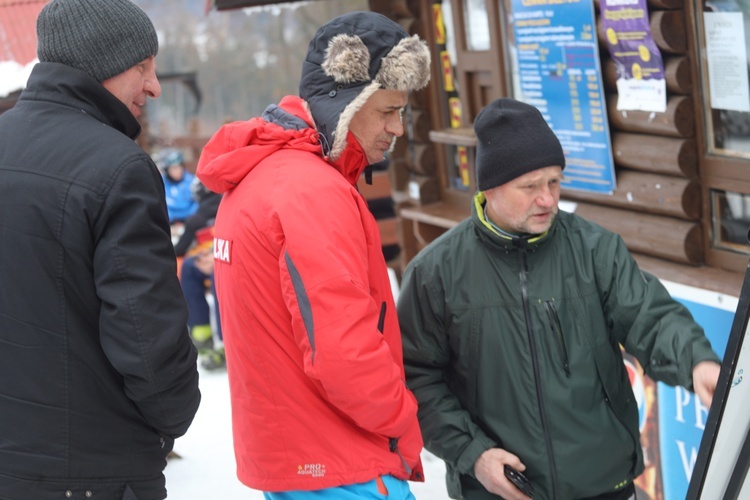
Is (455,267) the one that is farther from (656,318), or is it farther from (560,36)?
(560,36)

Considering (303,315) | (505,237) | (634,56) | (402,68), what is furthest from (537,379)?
(634,56)

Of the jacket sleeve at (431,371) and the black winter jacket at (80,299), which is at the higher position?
the black winter jacket at (80,299)

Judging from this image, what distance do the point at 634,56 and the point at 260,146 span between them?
2.51 m

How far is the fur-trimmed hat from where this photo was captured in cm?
257

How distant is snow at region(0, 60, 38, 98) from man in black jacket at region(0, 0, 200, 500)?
4.62 meters

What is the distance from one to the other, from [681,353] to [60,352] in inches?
63.2

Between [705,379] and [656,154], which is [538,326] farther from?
[656,154]

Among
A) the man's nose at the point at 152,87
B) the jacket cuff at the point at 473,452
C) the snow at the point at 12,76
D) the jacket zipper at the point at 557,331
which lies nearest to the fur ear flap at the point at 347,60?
the man's nose at the point at 152,87

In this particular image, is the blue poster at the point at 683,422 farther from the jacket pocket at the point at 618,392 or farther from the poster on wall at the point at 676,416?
the jacket pocket at the point at 618,392

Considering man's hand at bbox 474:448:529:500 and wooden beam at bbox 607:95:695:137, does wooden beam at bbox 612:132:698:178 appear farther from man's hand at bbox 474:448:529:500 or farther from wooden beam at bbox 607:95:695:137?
man's hand at bbox 474:448:529:500

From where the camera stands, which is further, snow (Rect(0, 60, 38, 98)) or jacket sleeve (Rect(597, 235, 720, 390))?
snow (Rect(0, 60, 38, 98))

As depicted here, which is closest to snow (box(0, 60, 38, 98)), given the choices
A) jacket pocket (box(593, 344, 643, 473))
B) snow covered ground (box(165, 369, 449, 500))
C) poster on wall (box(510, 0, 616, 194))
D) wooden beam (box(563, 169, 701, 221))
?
snow covered ground (box(165, 369, 449, 500))

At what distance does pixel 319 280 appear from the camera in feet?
7.68

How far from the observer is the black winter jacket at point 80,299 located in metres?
2.31
